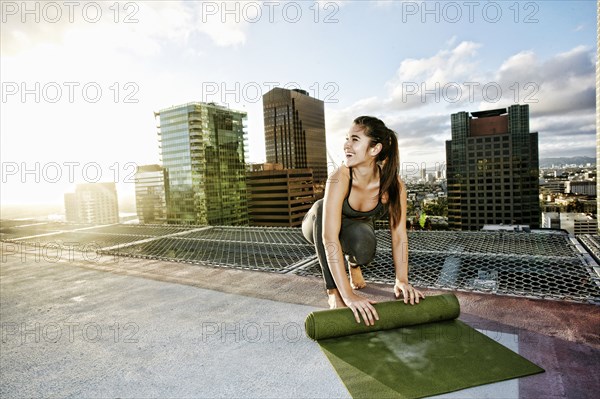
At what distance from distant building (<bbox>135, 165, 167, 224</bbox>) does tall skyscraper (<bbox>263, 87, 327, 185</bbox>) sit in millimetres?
71726

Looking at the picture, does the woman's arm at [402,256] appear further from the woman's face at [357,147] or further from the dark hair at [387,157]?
the woman's face at [357,147]

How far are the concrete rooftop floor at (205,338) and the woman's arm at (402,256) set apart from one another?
24.9 inches

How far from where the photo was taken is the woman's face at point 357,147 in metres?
3.02

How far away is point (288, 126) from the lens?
601ft

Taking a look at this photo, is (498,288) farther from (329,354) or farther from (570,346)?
(329,354)

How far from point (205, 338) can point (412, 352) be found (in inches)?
66.0

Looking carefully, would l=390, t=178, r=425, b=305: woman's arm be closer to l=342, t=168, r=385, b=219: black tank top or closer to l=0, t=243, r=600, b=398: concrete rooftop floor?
l=342, t=168, r=385, b=219: black tank top

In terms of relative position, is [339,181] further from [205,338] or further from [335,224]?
[205,338]

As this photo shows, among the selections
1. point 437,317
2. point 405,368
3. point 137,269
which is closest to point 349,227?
point 437,317

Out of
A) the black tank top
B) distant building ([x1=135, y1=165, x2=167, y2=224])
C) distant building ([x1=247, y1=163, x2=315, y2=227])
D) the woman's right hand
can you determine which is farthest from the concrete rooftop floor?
distant building ([x1=135, y1=165, x2=167, y2=224])

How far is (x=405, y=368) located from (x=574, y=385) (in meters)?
0.96

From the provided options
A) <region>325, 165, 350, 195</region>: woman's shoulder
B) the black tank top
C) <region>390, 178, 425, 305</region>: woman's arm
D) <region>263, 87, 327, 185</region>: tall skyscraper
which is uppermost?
<region>263, 87, 327, 185</region>: tall skyscraper

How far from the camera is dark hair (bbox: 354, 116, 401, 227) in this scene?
119 inches

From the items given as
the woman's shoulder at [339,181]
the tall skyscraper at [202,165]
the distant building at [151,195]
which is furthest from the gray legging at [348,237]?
the distant building at [151,195]
